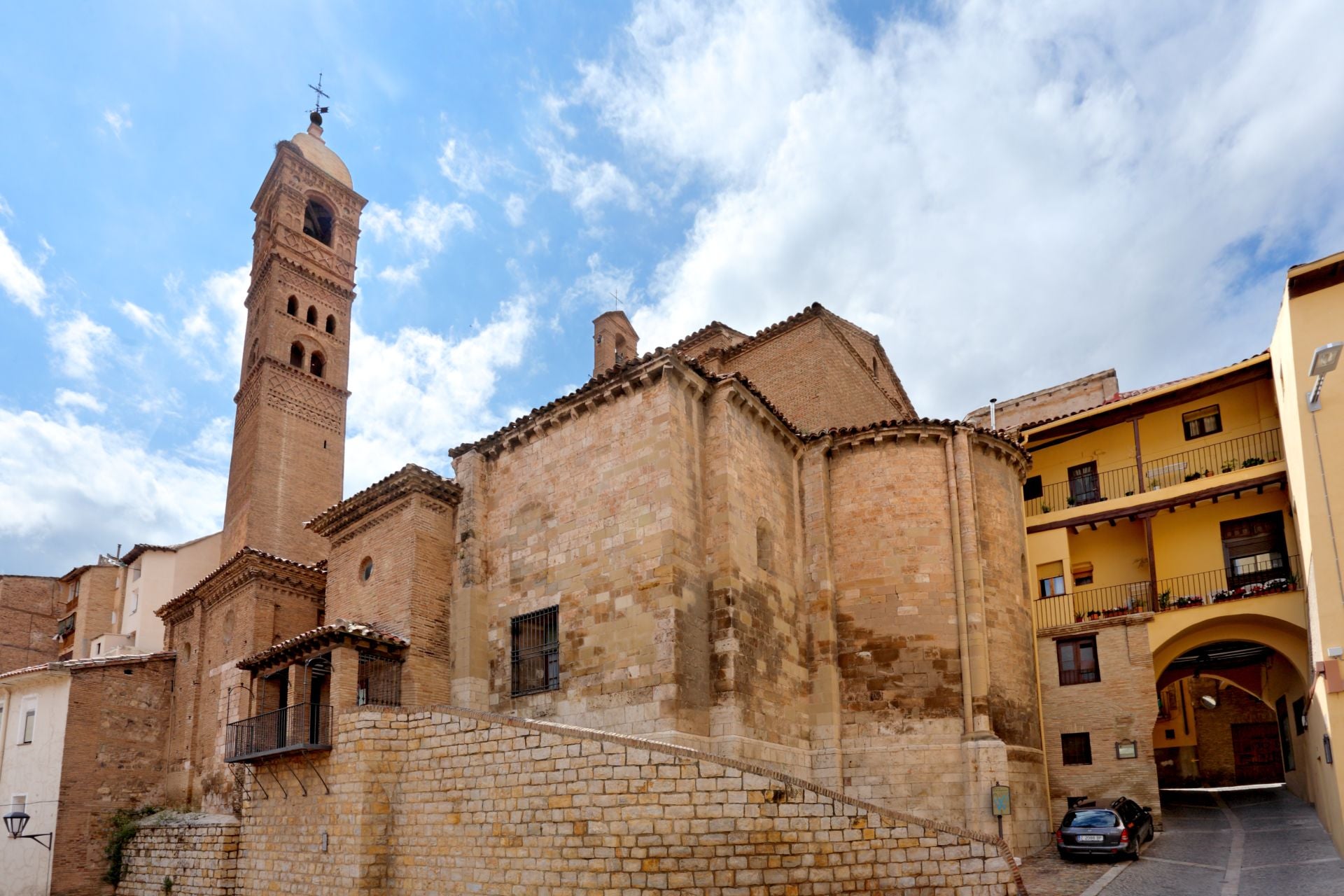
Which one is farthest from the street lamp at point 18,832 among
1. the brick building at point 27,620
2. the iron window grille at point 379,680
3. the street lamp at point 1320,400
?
the street lamp at point 1320,400

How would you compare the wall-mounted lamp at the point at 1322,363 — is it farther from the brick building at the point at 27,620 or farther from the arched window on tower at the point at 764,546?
the brick building at the point at 27,620

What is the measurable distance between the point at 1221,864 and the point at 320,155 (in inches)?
1425

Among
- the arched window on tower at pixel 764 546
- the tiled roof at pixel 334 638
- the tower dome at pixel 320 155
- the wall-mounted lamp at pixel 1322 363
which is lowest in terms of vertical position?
the tiled roof at pixel 334 638

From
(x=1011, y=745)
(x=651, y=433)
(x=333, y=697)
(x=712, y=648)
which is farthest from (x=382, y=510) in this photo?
(x=1011, y=745)

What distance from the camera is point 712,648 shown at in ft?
54.2

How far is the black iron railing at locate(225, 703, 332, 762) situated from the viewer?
660 inches

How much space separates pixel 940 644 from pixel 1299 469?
6969 mm

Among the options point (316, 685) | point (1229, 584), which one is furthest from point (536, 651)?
point (1229, 584)

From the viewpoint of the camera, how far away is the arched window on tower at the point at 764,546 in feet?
60.1

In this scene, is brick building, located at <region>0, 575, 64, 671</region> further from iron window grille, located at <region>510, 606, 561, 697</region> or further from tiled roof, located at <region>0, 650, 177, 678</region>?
iron window grille, located at <region>510, 606, 561, 697</region>

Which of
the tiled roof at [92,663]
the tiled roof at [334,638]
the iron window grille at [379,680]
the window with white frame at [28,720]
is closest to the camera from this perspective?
the tiled roof at [334,638]

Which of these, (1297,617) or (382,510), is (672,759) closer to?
(382,510)

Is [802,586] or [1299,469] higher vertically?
[1299,469]

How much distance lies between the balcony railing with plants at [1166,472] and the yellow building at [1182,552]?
0.04 meters
